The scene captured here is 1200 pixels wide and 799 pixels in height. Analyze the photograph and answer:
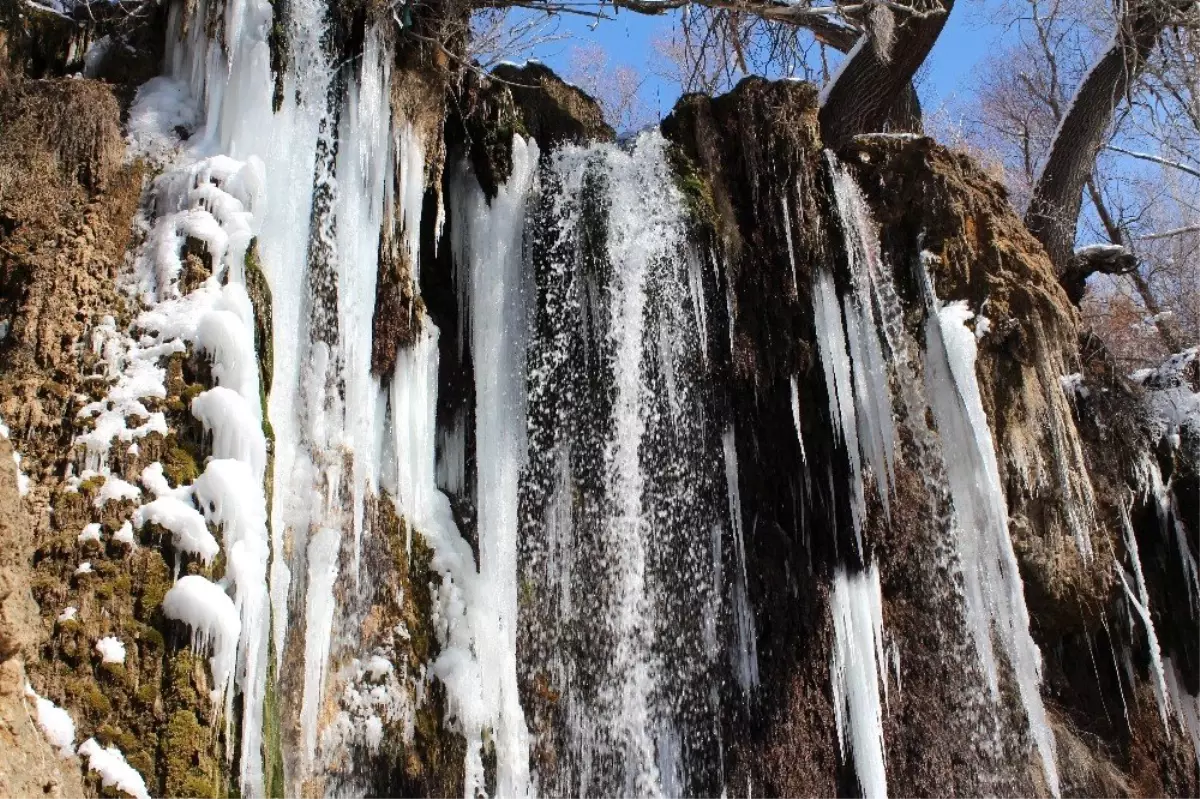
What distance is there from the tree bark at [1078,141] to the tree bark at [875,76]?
4.74 feet

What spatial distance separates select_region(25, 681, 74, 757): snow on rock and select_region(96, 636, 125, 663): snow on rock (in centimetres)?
17

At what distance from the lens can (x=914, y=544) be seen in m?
5.82

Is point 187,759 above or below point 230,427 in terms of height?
below

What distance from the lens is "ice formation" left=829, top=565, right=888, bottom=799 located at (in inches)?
211

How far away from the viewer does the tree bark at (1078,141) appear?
6766 millimetres

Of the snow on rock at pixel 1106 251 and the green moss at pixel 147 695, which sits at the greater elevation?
the snow on rock at pixel 1106 251

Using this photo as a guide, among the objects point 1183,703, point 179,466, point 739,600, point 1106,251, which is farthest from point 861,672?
point 179,466

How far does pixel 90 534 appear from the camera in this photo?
307 cm

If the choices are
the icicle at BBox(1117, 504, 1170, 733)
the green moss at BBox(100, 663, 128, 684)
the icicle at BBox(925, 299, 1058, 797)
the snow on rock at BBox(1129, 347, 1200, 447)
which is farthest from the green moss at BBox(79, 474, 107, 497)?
the snow on rock at BBox(1129, 347, 1200, 447)

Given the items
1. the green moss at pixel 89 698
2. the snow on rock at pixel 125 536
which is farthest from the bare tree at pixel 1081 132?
the green moss at pixel 89 698

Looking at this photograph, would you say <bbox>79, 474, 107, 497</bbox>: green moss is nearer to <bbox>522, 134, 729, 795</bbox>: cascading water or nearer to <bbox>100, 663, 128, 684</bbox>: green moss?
<bbox>100, 663, 128, 684</bbox>: green moss

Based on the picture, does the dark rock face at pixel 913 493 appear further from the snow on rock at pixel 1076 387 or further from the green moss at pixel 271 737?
the green moss at pixel 271 737

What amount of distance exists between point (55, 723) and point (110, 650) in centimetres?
24

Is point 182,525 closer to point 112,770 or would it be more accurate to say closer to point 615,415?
point 112,770
